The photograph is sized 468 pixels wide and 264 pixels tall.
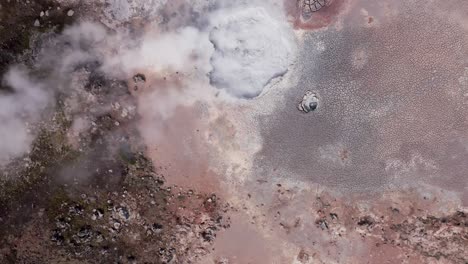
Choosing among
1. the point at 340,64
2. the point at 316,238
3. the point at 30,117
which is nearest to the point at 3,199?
the point at 30,117

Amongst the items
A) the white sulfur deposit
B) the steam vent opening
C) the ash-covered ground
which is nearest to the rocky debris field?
the ash-covered ground

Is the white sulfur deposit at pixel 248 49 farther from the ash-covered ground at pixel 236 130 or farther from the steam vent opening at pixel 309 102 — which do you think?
the steam vent opening at pixel 309 102

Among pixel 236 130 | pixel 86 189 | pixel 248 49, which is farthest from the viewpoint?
pixel 86 189

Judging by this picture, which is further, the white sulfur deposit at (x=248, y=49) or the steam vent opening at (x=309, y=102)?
the steam vent opening at (x=309, y=102)

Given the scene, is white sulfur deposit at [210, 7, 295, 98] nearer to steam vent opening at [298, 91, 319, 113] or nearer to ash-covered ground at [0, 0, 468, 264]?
ash-covered ground at [0, 0, 468, 264]

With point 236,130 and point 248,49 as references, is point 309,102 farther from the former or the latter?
point 248,49

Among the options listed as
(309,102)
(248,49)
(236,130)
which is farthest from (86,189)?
(309,102)

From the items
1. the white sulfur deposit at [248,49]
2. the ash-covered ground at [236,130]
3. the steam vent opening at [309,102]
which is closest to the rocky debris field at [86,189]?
the ash-covered ground at [236,130]

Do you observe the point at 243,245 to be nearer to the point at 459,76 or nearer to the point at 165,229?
the point at 165,229

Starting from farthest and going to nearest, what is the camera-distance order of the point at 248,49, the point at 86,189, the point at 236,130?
the point at 86,189
the point at 236,130
the point at 248,49
